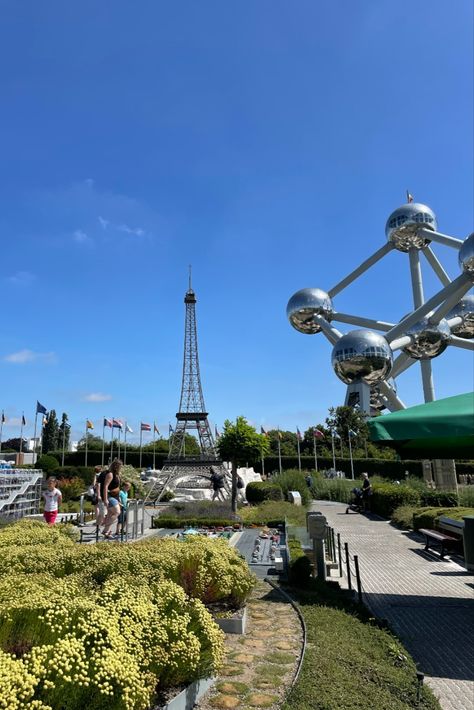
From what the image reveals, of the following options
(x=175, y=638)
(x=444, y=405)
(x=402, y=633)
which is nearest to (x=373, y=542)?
(x=402, y=633)

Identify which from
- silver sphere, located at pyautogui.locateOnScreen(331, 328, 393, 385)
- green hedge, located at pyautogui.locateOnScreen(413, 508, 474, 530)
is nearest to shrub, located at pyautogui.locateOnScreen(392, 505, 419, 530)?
green hedge, located at pyautogui.locateOnScreen(413, 508, 474, 530)

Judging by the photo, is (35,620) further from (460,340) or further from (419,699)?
(460,340)

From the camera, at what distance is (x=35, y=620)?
10.8 feet

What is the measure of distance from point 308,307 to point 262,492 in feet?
36.0

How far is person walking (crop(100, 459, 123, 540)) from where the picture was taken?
35.4ft

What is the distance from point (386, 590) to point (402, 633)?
89.1 inches

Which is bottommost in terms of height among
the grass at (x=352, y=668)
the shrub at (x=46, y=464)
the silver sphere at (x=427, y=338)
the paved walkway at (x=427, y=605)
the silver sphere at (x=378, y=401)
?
the paved walkway at (x=427, y=605)

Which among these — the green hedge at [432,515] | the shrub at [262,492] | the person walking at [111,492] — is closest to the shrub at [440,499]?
the green hedge at [432,515]

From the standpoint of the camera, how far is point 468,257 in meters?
12.5

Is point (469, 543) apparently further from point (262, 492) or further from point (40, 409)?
point (40, 409)

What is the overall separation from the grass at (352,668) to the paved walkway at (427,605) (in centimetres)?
35

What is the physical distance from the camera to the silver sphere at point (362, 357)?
11805mm

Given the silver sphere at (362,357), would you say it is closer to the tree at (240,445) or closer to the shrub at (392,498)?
the shrub at (392,498)

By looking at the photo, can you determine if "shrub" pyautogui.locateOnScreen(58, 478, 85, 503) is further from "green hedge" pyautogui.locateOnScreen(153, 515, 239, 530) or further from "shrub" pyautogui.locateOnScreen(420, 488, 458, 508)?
"shrub" pyautogui.locateOnScreen(420, 488, 458, 508)
